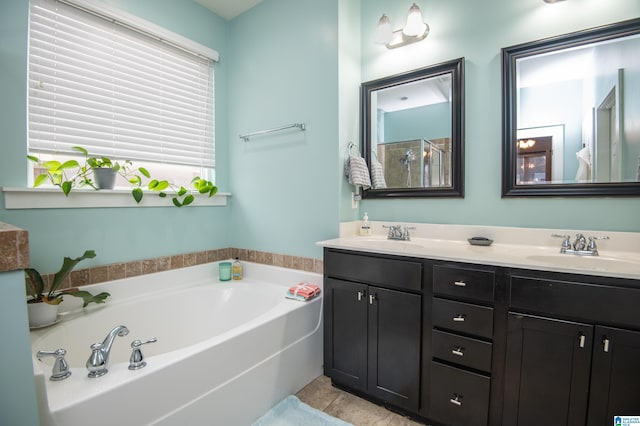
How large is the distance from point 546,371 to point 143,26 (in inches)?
115

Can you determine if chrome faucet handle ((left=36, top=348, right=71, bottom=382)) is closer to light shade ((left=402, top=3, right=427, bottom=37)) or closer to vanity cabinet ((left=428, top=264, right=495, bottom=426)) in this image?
vanity cabinet ((left=428, top=264, right=495, bottom=426))

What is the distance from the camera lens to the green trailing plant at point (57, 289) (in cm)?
150

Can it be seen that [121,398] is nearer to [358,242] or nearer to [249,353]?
[249,353]

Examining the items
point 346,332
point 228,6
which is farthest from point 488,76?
point 228,6

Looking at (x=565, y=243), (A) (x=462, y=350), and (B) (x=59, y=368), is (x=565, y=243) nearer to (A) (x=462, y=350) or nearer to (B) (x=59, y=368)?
(A) (x=462, y=350)

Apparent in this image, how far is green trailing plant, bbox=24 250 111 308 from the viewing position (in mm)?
1502

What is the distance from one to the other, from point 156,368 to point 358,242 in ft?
3.86

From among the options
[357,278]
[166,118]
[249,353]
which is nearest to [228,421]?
[249,353]

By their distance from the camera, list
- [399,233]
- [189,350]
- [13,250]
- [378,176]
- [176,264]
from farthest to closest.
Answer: [176,264], [378,176], [399,233], [189,350], [13,250]

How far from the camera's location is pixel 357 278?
170 centimetres

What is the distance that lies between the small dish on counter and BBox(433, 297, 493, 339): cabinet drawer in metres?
0.46

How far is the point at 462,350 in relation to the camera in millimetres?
1371

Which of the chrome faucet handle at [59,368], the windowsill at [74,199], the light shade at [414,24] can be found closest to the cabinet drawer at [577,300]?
the light shade at [414,24]

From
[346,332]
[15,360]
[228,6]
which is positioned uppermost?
[228,6]
